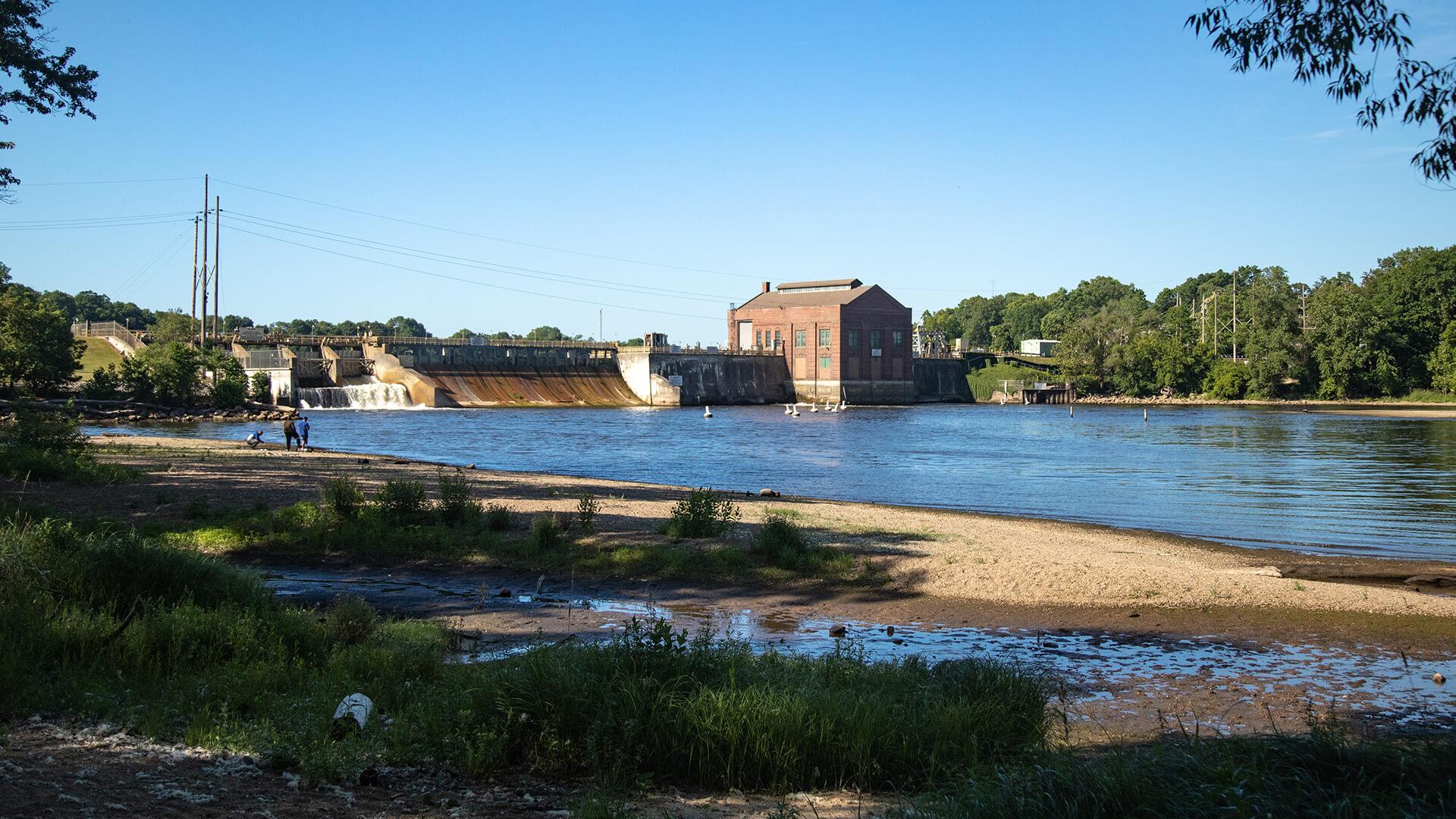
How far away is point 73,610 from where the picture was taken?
8.94 m

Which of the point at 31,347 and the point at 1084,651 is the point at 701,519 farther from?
the point at 31,347

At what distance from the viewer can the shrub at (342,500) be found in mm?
17984

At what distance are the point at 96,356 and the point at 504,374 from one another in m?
36.0

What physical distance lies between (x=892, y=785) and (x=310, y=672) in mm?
4867

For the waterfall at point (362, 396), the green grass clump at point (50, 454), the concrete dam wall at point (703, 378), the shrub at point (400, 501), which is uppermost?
the concrete dam wall at point (703, 378)

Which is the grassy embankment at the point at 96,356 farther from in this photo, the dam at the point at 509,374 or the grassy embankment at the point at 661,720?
the grassy embankment at the point at 661,720

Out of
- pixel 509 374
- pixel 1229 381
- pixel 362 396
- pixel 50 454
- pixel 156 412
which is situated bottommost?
pixel 50 454

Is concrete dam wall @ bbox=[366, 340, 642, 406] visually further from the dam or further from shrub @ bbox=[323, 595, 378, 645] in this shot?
shrub @ bbox=[323, 595, 378, 645]

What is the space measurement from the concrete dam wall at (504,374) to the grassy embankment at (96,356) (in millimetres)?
21159

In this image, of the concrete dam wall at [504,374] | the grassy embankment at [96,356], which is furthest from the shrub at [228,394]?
the concrete dam wall at [504,374]

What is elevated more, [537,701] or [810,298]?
[810,298]

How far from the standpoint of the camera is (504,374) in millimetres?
106000

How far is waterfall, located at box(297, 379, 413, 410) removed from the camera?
88.7 m

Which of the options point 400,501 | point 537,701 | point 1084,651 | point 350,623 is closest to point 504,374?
point 400,501
